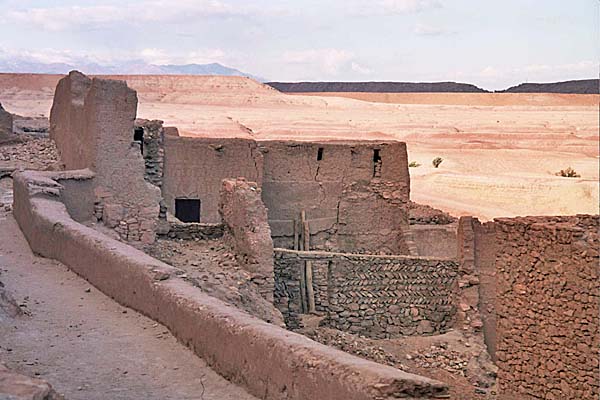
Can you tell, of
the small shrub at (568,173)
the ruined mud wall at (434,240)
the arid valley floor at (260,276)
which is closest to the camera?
the arid valley floor at (260,276)

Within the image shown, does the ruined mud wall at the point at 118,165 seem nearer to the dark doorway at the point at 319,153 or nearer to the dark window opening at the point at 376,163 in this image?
the dark doorway at the point at 319,153

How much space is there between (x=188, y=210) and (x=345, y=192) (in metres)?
2.89

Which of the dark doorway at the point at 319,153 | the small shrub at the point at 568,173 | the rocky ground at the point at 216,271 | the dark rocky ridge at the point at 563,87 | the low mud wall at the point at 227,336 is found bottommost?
the small shrub at the point at 568,173

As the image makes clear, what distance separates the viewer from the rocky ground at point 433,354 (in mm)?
11469

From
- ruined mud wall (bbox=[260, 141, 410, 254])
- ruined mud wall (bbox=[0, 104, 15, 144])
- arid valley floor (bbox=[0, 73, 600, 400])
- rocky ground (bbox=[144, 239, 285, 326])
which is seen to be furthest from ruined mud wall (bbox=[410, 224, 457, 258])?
ruined mud wall (bbox=[0, 104, 15, 144])

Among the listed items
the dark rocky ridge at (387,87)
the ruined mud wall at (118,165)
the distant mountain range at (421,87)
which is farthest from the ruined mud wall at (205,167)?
the dark rocky ridge at (387,87)

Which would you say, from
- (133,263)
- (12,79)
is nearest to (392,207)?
(133,263)

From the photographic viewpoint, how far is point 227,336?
6188mm

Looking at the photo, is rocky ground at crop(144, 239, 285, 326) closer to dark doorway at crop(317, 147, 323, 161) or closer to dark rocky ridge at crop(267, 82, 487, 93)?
dark doorway at crop(317, 147, 323, 161)

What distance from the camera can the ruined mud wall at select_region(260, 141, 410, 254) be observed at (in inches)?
685

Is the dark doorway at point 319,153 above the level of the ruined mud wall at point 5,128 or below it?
below

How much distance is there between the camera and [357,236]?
17.8 metres

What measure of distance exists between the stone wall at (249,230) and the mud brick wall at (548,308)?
10.7ft

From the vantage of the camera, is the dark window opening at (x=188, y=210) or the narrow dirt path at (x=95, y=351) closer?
the narrow dirt path at (x=95, y=351)
